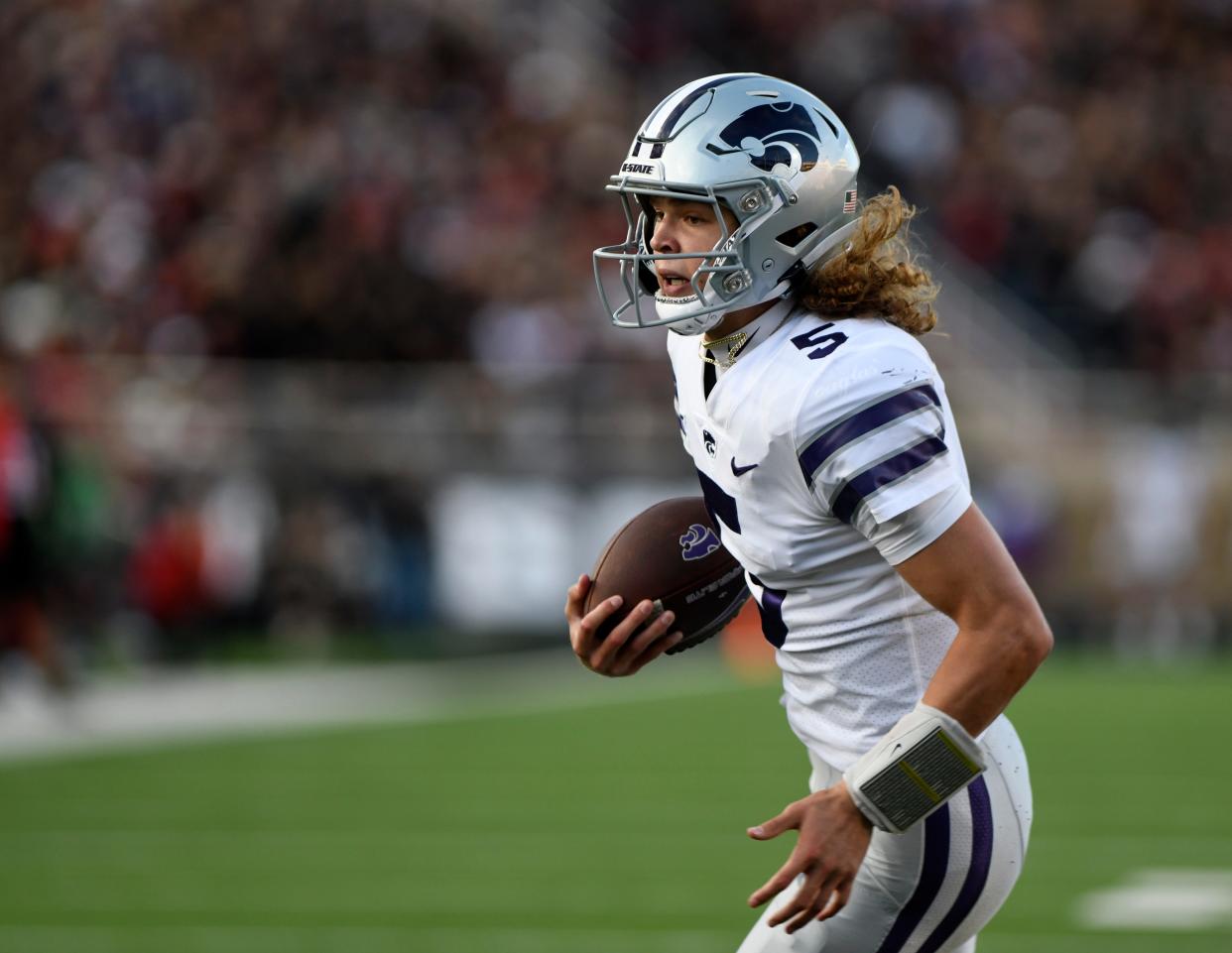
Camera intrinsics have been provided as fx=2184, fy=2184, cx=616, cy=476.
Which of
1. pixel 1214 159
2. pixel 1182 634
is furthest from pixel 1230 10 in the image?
pixel 1182 634

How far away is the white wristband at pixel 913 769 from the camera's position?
242 centimetres

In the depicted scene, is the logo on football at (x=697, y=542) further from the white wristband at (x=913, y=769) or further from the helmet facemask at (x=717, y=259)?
the white wristband at (x=913, y=769)

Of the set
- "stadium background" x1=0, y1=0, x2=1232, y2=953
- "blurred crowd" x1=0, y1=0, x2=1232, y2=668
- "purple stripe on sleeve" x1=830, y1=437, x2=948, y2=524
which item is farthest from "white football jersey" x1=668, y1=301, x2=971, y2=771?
"blurred crowd" x1=0, y1=0, x2=1232, y2=668

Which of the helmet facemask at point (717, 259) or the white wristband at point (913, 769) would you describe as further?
the helmet facemask at point (717, 259)

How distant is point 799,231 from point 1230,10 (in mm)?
14128

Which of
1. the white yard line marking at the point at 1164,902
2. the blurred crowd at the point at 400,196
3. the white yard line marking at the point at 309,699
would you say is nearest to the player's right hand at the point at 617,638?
the white yard line marking at the point at 1164,902

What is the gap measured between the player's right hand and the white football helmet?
375mm

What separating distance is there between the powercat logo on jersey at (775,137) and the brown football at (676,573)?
526mm

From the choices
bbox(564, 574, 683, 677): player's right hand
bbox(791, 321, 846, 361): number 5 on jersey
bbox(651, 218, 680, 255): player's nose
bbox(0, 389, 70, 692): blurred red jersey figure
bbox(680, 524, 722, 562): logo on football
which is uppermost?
bbox(651, 218, 680, 255): player's nose

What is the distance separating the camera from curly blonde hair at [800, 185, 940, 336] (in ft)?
8.65

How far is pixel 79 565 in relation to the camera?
1053cm

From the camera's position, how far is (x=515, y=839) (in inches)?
249

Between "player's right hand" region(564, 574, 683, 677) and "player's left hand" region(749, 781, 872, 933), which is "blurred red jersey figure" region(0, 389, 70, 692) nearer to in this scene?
"player's right hand" region(564, 574, 683, 677)

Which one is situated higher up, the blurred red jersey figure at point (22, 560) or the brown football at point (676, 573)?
the brown football at point (676, 573)
